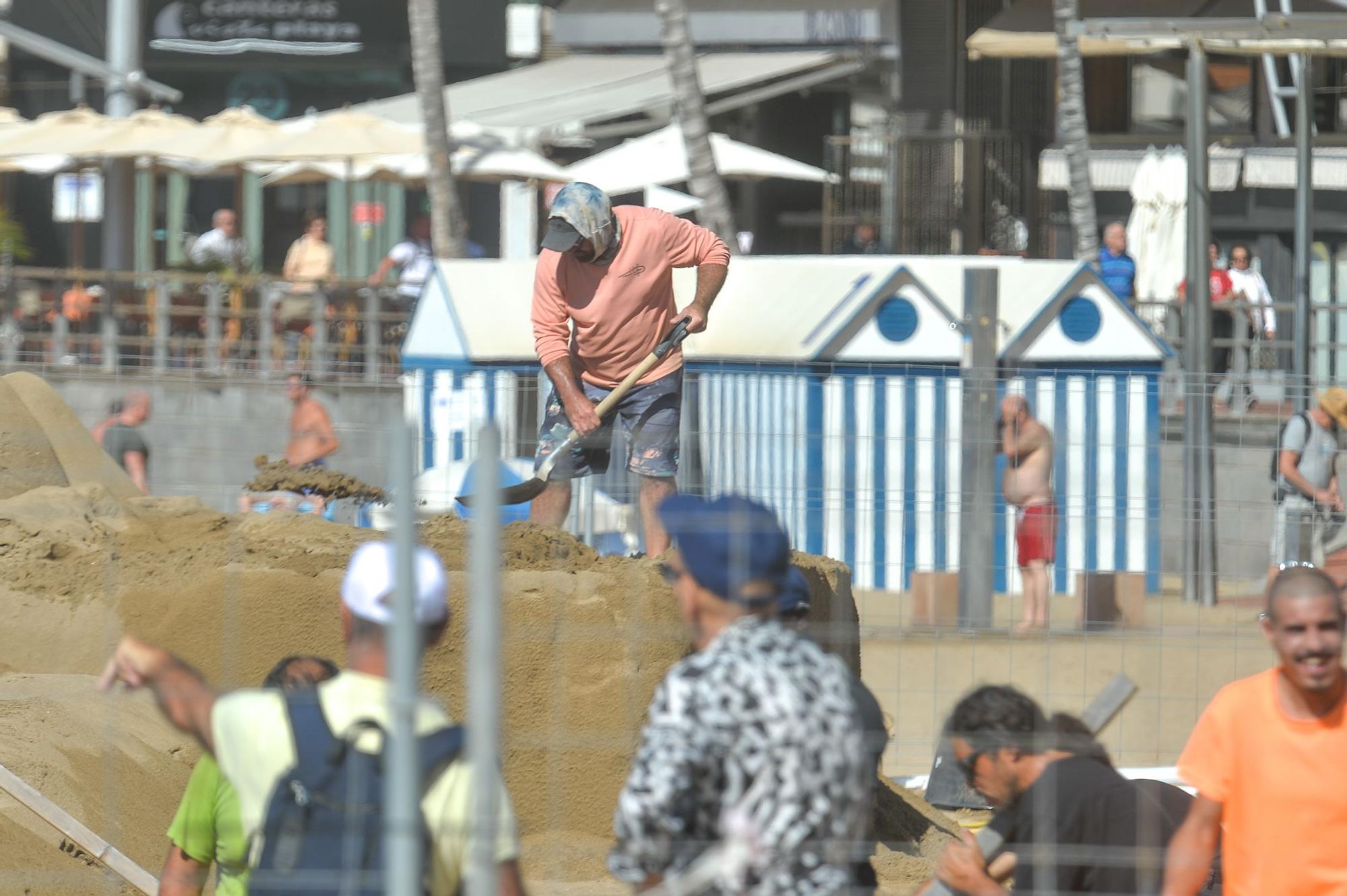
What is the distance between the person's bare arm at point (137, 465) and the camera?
369 inches

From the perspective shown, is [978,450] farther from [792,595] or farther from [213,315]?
[213,315]

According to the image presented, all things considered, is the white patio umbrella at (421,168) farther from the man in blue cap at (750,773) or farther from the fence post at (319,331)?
the man in blue cap at (750,773)

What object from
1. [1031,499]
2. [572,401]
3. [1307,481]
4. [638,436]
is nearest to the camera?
[572,401]

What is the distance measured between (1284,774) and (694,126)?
1280 centimetres

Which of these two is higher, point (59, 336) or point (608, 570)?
point (59, 336)

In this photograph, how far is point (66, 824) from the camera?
4652 millimetres

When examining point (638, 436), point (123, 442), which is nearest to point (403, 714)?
point (638, 436)

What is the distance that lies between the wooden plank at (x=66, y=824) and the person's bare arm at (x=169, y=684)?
1.58 metres

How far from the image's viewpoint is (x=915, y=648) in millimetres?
7938

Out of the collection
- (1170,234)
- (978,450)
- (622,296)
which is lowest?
(978,450)

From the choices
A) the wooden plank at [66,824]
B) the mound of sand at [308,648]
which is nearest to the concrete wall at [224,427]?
the mound of sand at [308,648]

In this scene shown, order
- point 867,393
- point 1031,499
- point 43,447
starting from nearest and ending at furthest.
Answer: point 43,447 → point 1031,499 → point 867,393

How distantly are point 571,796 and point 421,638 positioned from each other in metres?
2.60

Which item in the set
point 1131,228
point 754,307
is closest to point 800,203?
point 1131,228
